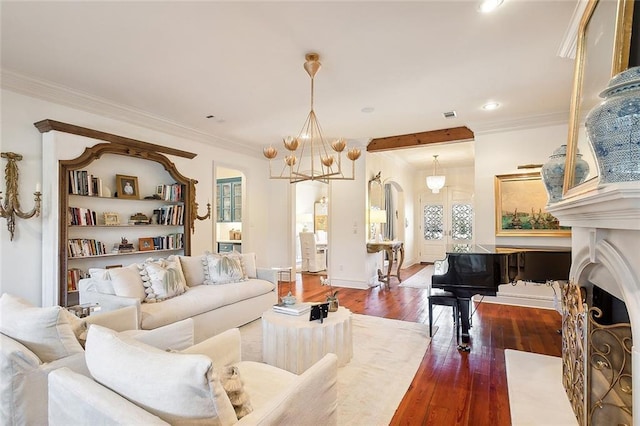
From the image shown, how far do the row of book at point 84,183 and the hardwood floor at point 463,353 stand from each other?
3.44 m

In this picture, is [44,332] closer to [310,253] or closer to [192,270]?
[192,270]

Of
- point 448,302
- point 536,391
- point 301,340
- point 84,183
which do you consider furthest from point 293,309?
point 84,183

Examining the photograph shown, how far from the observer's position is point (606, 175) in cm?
126

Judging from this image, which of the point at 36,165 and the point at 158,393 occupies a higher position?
the point at 36,165

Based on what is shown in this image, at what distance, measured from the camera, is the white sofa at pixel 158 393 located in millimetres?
995

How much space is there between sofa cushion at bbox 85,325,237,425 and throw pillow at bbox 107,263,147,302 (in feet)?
7.06

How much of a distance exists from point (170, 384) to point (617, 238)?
6.69 ft

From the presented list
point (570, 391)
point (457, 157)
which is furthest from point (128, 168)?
point (457, 157)

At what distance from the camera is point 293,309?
2.94 metres

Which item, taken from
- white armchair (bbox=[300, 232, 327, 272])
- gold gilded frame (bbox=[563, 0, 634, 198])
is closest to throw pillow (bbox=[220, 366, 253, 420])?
gold gilded frame (bbox=[563, 0, 634, 198])

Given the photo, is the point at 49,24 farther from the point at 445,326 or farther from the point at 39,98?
the point at 445,326

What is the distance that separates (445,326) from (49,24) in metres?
4.95

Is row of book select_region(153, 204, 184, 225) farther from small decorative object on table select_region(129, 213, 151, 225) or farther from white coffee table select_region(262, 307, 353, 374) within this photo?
white coffee table select_region(262, 307, 353, 374)

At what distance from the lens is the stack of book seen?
292 cm
